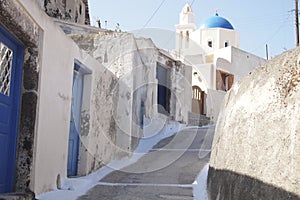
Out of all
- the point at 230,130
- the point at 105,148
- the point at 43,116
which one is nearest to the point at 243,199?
the point at 230,130

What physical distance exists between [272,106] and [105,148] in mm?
6740

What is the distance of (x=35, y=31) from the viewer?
523 cm

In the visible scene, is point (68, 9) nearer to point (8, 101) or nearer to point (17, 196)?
point (8, 101)

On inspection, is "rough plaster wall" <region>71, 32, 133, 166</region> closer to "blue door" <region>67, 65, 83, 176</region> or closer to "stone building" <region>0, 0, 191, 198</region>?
"stone building" <region>0, 0, 191, 198</region>

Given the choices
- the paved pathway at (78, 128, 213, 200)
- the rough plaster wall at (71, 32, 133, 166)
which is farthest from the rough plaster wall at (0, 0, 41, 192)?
the rough plaster wall at (71, 32, 133, 166)

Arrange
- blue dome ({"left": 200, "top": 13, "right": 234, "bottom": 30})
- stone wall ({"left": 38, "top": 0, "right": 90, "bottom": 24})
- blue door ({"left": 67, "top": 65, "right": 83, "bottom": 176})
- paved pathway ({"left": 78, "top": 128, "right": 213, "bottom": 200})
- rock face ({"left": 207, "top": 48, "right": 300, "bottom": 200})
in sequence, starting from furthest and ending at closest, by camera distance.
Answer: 1. blue dome ({"left": 200, "top": 13, "right": 234, "bottom": 30})
2. stone wall ({"left": 38, "top": 0, "right": 90, "bottom": 24})
3. blue door ({"left": 67, "top": 65, "right": 83, "bottom": 176})
4. paved pathway ({"left": 78, "top": 128, "right": 213, "bottom": 200})
5. rock face ({"left": 207, "top": 48, "right": 300, "bottom": 200})

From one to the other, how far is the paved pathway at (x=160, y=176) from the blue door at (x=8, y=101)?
1743 mm

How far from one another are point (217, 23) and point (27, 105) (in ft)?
109

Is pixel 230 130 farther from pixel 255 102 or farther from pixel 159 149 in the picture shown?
pixel 159 149

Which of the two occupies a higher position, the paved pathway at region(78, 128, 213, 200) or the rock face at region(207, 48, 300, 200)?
the rock face at region(207, 48, 300, 200)

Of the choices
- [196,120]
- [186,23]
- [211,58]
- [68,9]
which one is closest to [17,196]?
[196,120]

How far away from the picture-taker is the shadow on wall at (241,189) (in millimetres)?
3094

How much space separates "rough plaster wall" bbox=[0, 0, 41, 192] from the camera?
4.96 meters

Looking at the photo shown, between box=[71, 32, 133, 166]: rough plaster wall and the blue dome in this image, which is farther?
the blue dome
